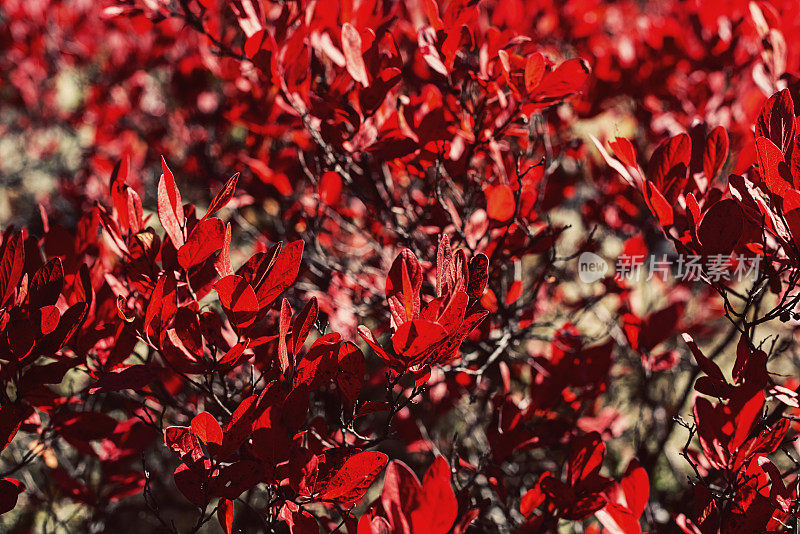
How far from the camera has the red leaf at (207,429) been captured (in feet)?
2.62

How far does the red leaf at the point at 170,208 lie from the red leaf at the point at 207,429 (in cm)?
28

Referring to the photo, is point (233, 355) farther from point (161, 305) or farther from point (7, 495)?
point (7, 495)

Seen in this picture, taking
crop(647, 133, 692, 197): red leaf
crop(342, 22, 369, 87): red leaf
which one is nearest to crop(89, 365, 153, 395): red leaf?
crop(342, 22, 369, 87): red leaf

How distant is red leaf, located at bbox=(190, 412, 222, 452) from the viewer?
0.80m

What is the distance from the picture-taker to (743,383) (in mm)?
963

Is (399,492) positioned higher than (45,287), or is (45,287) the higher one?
→ (45,287)

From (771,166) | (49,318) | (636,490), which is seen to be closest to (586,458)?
(636,490)

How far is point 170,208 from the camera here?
2.89 ft

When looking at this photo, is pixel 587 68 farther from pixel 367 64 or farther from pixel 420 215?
pixel 420 215

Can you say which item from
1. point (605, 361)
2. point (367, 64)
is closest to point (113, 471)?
point (367, 64)

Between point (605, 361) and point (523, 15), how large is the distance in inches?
51.8

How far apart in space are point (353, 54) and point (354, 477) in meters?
0.74

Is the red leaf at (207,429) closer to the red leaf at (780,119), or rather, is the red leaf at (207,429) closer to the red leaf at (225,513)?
the red leaf at (225,513)

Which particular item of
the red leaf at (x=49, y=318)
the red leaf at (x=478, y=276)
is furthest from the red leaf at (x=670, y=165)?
the red leaf at (x=49, y=318)
